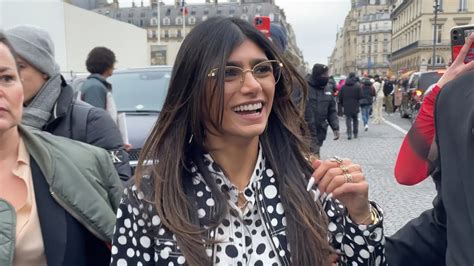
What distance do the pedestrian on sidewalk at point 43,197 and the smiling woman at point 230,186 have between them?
305 mm

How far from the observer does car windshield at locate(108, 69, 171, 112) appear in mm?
6523

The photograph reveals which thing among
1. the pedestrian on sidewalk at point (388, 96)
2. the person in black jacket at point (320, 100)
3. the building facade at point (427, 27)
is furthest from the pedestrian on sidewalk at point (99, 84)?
the building facade at point (427, 27)

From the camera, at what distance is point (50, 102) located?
2.47 m

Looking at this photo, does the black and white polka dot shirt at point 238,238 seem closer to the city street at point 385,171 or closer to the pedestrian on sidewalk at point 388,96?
the city street at point 385,171

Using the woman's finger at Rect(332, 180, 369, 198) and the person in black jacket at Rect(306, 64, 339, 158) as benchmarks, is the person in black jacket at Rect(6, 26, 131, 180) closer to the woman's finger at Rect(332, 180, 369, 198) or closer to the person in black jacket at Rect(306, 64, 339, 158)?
the woman's finger at Rect(332, 180, 369, 198)

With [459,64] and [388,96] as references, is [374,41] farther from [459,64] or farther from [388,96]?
[459,64]

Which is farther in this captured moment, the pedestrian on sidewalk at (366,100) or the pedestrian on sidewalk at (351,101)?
the pedestrian on sidewalk at (366,100)

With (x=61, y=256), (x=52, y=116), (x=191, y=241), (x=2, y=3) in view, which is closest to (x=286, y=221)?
(x=191, y=241)

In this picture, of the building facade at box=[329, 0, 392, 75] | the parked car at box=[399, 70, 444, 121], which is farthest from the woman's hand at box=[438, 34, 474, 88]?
the building facade at box=[329, 0, 392, 75]

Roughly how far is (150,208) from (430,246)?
928 millimetres

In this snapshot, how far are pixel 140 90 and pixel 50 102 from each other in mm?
4467

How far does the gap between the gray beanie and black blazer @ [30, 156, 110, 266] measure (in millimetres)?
827

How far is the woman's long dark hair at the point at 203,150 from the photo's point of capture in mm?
1524

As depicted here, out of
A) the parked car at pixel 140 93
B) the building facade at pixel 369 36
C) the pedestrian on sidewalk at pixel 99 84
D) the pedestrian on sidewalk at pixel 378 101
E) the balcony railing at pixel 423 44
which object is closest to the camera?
the pedestrian on sidewalk at pixel 99 84
